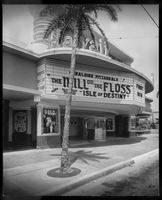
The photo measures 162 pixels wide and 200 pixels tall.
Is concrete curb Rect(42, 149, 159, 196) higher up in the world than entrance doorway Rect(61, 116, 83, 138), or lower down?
lower down

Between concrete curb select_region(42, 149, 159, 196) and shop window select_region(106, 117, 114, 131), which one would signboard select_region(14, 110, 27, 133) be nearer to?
concrete curb select_region(42, 149, 159, 196)

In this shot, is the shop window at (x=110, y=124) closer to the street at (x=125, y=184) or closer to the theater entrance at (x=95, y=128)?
the theater entrance at (x=95, y=128)

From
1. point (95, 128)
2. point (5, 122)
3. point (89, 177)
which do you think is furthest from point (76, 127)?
point (89, 177)

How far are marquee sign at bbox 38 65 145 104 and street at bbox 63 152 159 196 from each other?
7750 mm

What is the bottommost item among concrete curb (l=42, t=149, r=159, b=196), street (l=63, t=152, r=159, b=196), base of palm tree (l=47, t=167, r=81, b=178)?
street (l=63, t=152, r=159, b=196)

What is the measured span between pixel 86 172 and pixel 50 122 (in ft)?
24.7

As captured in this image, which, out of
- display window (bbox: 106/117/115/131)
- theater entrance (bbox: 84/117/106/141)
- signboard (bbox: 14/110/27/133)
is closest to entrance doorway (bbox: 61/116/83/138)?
theater entrance (bbox: 84/117/106/141)

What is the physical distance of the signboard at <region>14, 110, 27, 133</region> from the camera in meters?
18.1

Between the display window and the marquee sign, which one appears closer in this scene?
the marquee sign

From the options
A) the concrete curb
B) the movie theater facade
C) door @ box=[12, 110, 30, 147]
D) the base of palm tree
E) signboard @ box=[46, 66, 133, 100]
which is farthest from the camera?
door @ box=[12, 110, 30, 147]

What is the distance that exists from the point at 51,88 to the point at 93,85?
12.3ft

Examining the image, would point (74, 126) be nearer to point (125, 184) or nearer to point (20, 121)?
point (20, 121)

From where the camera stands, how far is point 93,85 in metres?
18.2

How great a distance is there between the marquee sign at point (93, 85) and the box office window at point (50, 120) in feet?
5.24
